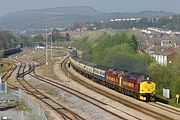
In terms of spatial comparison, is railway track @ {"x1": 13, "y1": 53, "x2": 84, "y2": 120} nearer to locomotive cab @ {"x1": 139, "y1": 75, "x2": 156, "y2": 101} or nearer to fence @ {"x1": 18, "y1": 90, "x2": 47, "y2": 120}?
fence @ {"x1": 18, "y1": 90, "x2": 47, "y2": 120}

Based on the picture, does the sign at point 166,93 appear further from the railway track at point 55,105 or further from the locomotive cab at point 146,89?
the railway track at point 55,105

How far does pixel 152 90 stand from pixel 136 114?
7972 mm

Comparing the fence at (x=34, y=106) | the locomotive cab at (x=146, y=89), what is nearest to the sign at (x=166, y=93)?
the locomotive cab at (x=146, y=89)

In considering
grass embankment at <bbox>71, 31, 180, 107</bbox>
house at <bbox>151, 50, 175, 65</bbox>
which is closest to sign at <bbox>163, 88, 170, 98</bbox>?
grass embankment at <bbox>71, 31, 180, 107</bbox>

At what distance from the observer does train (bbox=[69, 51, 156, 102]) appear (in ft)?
146

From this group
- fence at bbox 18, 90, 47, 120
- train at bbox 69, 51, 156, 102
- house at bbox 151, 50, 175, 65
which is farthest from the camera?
house at bbox 151, 50, 175, 65

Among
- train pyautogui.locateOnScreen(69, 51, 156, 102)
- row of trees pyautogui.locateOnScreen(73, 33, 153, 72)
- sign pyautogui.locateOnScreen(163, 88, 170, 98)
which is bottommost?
row of trees pyautogui.locateOnScreen(73, 33, 153, 72)

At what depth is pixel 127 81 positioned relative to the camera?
4881 centimetres

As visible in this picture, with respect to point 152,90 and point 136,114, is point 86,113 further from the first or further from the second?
point 152,90

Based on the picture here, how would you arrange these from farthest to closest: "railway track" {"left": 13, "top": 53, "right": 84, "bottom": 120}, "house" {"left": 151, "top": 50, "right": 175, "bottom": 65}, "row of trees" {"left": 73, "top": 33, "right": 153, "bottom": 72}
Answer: "house" {"left": 151, "top": 50, "right": 175, "bottom": 65}, "row of trees" {"left": 73, "top": 33, "right": 153, "bottom": 72}, "railway track" {"left": 13, "top": 53, "right": 84, "bottom": 120}

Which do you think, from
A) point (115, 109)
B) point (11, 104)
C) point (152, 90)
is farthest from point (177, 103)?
point (11, 104)

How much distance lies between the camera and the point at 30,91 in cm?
→ 5562

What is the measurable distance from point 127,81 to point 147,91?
4760mm

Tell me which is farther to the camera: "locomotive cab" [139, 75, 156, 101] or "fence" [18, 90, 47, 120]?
"locomotive cab" [139, 75, 156, 101]
